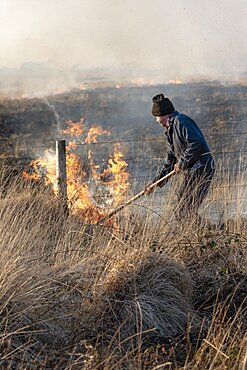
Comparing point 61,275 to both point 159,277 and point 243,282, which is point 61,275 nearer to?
point 159,277

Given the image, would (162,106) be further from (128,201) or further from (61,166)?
(61,166)

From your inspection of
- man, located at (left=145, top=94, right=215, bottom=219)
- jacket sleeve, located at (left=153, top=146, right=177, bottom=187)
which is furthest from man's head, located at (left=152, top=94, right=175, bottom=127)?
jacket sleeve, located at (left=153, top=146, right=177, bottom=187)

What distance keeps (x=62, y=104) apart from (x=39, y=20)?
7.69 metres

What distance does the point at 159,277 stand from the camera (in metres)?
4.63

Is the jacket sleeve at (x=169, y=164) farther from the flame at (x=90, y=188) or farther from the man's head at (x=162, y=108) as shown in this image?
the flame at (x=90, y=188)

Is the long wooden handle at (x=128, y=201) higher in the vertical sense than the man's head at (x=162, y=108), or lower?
lower

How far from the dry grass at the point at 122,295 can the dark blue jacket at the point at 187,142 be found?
0.99m

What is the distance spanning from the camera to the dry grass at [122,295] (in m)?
3.56

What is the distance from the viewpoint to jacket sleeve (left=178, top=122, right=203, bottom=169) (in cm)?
645

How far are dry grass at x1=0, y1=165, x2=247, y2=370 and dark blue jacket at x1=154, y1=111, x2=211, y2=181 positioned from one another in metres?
0.99

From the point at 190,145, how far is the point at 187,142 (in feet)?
0.20

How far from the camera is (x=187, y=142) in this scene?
21.4 feet

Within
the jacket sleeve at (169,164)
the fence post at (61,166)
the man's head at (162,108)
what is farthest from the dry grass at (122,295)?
the fence post at (61,166)

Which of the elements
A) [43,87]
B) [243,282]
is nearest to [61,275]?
[243,282]
